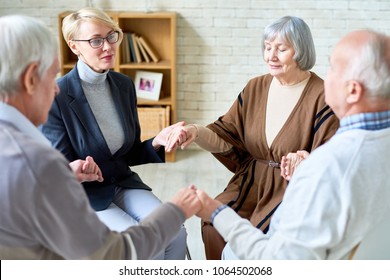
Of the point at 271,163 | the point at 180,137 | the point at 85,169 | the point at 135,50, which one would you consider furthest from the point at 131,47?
the point at 85,169

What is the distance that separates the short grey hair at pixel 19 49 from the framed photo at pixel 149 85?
3394 millimetres

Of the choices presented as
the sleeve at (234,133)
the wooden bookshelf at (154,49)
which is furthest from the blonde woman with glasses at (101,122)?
the wooden bookshelf at (154,49)

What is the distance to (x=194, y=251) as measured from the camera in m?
3.27

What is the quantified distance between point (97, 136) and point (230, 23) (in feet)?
8.82

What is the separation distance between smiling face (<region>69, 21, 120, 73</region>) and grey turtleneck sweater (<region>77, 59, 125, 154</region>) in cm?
3

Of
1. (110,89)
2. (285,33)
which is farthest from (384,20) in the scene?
(110,89)

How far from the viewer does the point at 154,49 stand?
16.1ft

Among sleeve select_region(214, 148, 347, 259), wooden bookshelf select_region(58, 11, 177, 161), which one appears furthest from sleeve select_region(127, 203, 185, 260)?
wooden bookshelf select_region(58, 11, 177, 161)

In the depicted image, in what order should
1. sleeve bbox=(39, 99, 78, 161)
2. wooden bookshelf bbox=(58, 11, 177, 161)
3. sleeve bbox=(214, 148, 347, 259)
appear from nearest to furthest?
1. sleeve bbox=(214, 148, 347, 259)
2. sleeve bbox=(39, 99, 78, 161)
3. wooden bookshelf bbox=(58, 11, 177, 161)

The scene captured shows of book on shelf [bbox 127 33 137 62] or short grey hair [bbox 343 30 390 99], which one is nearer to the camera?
short grey hair [bbox 343 30 390 99]

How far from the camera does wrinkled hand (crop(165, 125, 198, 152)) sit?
245 cm

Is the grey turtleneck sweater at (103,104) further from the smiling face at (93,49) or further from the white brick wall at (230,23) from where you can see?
the white brick wall at (230,23)

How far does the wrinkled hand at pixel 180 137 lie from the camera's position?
8.02 ft

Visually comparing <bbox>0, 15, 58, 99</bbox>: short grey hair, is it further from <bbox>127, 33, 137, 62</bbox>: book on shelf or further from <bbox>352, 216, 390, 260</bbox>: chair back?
<bbox>127, 33, 137, 62</bbox>: book on shelf
